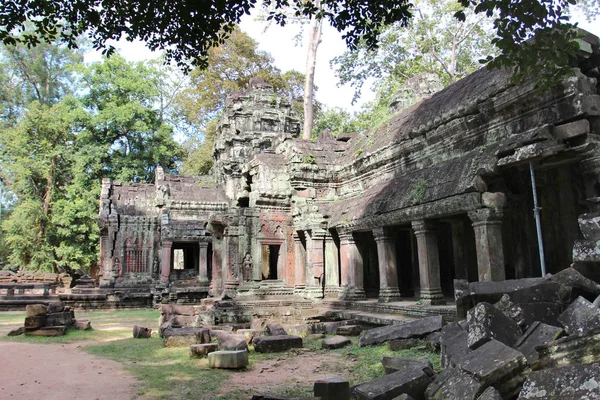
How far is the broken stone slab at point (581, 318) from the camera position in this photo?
3828 mm

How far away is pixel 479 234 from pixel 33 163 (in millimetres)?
30513

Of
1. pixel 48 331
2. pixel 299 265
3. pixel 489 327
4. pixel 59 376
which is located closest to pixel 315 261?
pixel 299 265

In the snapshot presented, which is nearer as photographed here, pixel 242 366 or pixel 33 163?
pixel 242 366

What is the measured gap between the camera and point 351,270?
1284 cm

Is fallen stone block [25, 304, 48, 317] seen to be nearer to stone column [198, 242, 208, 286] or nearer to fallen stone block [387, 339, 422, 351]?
fallen stone block [387, 339, 422, 351]

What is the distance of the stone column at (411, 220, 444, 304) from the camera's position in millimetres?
9906

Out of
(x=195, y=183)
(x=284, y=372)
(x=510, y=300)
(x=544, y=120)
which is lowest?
(x=284, y=372)

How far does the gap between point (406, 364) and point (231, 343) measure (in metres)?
3.40

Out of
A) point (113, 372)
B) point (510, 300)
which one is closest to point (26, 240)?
point (113, 372)

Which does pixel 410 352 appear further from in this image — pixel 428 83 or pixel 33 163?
pixel 33 163

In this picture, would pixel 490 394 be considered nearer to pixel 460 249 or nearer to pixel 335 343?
pixel 335 343

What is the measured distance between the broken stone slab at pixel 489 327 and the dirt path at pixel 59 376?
397 cm

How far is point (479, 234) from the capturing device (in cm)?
839

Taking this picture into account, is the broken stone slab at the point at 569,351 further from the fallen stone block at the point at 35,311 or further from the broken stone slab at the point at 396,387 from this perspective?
the fallen stone block at the point at 35,311
